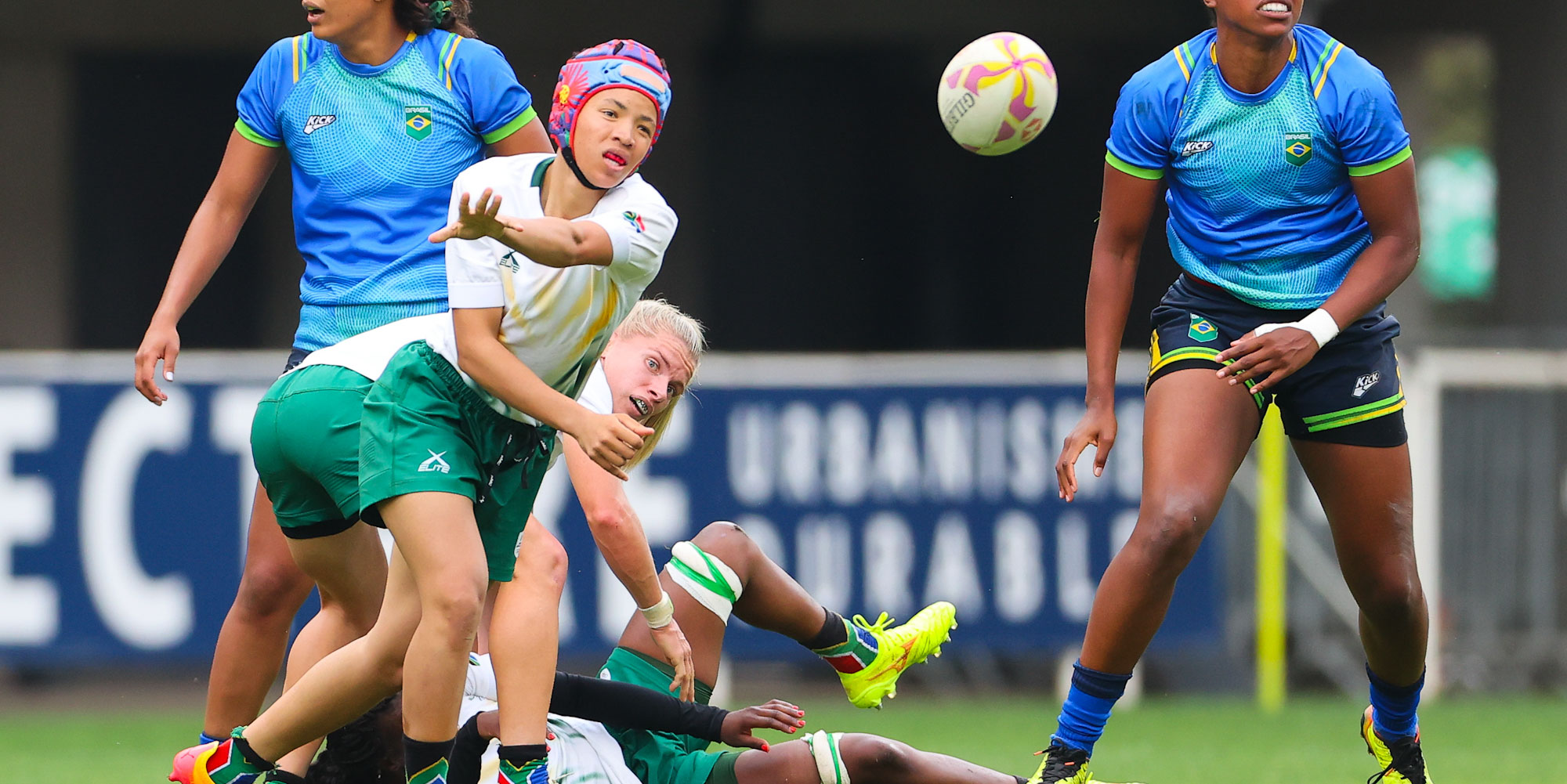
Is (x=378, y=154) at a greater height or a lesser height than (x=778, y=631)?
greater

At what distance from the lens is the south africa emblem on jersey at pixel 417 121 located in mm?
4512

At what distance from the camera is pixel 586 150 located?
3881 millimetres

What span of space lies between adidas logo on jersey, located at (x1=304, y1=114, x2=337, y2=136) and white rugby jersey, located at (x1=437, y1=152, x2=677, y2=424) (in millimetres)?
719

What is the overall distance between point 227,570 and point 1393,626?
17.2ft

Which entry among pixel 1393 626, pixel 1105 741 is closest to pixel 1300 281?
pixel 1393 626

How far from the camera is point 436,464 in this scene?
3.84m

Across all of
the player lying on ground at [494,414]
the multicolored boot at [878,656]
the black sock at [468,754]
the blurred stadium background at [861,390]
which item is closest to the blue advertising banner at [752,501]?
the blurred stadium background at [861,390]

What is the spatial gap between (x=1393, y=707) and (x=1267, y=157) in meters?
1.43

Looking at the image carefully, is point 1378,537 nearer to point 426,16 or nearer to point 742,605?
point 742,605

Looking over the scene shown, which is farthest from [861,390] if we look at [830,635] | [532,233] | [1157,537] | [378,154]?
[532,233]

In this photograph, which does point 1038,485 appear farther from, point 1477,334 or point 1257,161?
point 1257,161

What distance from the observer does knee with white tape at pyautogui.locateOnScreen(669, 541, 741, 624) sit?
15.3 feet

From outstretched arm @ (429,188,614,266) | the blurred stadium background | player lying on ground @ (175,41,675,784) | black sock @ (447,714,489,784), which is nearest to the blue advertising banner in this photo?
the blurred stadium background

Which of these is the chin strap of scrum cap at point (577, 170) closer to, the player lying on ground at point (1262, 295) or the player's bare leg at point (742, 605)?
the player's bare leg at point (742, 605)
